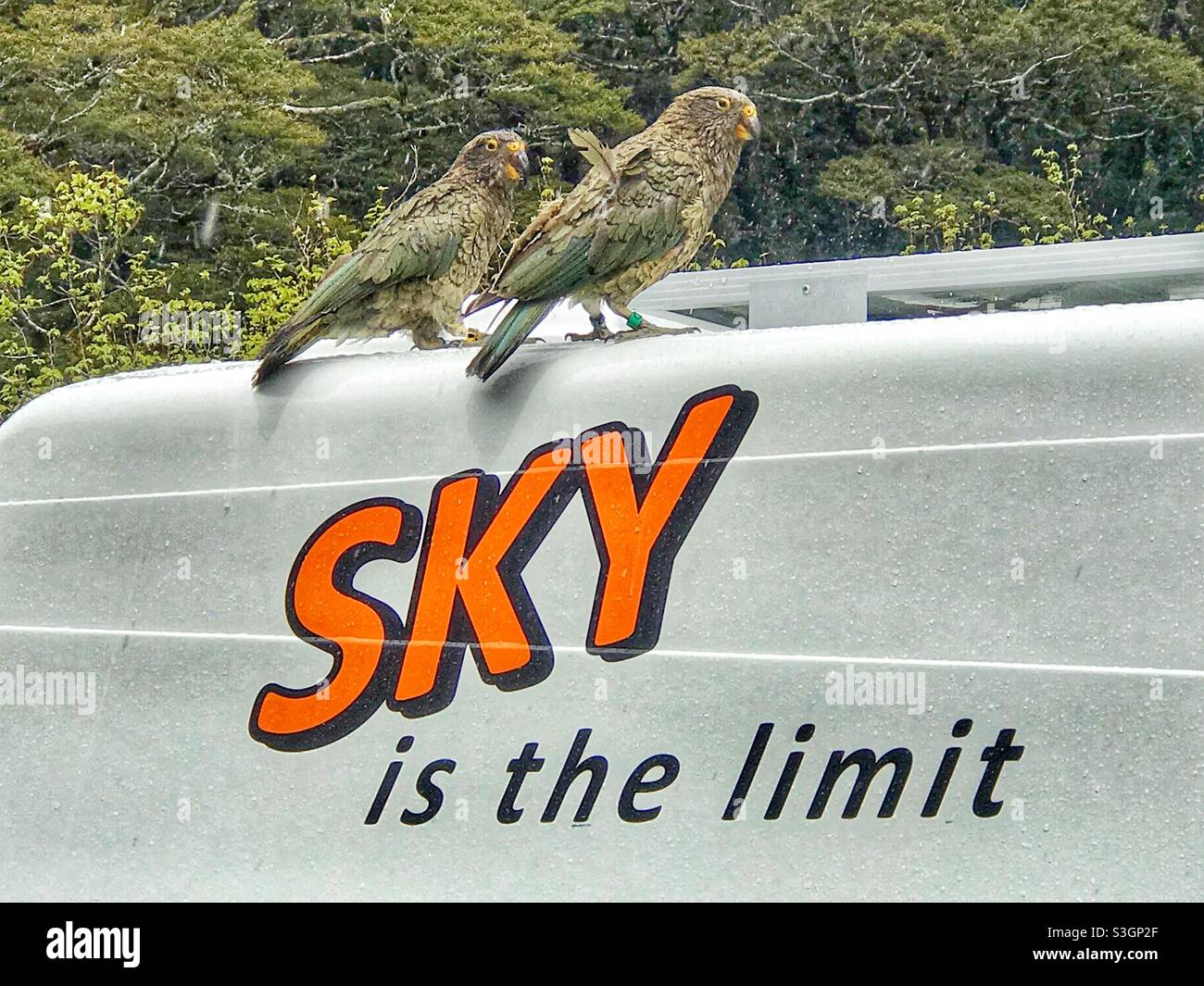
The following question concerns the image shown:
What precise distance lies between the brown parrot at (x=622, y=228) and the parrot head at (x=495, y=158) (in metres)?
0.32

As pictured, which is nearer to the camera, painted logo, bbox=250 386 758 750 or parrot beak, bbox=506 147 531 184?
painted logo, bbox=250 386 758 750

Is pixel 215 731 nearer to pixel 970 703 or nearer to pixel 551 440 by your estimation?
pixel 551 440

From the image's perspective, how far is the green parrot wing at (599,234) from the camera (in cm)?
374

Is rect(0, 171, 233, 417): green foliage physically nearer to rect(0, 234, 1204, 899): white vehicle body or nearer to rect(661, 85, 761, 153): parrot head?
rect(0, 234, 1204, 899): white vehicle body

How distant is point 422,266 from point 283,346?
16.7 inches

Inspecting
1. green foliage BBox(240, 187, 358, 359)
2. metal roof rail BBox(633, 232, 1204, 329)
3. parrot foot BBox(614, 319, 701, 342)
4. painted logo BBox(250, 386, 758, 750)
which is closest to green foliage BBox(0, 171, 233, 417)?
green foliage BBox(240, 187, 358, 359)

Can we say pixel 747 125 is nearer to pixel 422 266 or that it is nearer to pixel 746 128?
pixel 746 128

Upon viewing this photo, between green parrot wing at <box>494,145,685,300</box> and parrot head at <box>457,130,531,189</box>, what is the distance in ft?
1.34

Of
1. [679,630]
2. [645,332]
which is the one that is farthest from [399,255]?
[679,630]

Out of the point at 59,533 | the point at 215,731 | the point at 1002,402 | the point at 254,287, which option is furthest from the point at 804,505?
the point at 254,287

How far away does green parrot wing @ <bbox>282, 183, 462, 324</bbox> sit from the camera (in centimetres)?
400

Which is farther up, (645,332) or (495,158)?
(495,158)

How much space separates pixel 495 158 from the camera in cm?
422

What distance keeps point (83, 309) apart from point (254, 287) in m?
1.88
